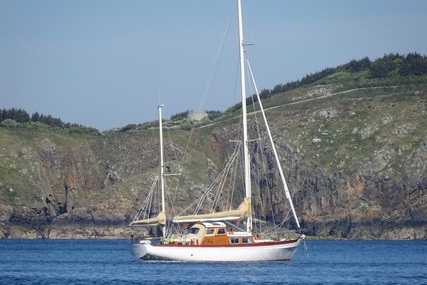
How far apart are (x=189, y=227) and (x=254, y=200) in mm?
78878

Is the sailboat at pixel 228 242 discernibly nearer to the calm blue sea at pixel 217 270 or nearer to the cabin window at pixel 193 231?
the cabin window at pixel 193 231

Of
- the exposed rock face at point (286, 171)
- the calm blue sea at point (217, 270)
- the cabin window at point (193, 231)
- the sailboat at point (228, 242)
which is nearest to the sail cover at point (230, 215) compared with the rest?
the sailboat at point (228, 242)

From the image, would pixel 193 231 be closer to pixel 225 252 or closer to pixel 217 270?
pixel 225 252

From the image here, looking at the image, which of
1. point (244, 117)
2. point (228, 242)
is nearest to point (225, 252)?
point (228, 242)

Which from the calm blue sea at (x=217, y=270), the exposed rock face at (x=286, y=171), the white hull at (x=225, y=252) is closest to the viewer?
the calm blue sea at (x=217, y=270)

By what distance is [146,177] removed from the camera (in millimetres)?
171750

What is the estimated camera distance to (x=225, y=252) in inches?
3219

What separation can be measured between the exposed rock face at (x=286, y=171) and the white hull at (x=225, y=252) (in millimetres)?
63934

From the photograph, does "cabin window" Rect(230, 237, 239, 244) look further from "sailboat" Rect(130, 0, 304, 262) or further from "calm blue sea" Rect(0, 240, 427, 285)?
"calm blue sea" Rect(0, 240, 427, 285)

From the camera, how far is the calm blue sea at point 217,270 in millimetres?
71375

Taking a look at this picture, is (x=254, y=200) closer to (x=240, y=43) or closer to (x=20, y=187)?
(x=20, y=187)

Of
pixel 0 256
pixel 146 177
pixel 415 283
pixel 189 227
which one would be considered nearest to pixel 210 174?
pixel 146 177

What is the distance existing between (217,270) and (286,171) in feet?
290

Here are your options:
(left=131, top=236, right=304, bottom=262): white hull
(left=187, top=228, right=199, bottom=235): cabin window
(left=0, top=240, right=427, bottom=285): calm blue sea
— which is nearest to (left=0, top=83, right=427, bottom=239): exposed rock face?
(left=0, top=240, right=427, bottom=285): calm blue sea
